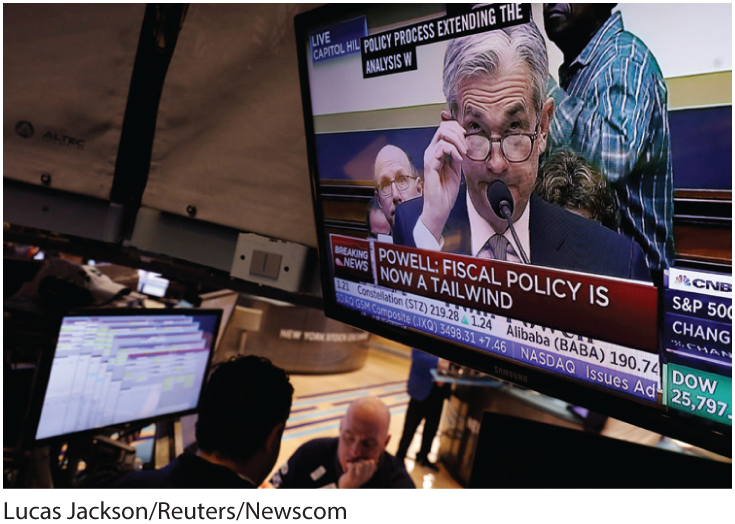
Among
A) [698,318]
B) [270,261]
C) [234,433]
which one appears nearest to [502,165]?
[698,318]

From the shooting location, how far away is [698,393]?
32.1 inches

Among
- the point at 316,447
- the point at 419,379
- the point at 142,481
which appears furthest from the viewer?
the point at 419,379

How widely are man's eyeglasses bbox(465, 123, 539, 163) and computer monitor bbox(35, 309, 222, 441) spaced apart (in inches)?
54.6

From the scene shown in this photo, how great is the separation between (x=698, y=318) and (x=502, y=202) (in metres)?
0.38

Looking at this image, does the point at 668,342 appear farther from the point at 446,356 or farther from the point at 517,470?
the point at 517,470

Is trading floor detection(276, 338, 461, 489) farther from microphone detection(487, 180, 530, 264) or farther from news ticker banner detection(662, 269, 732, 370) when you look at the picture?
news ticker banner detection(662, 269, 732, 370)

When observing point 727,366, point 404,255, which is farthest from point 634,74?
point 404,255

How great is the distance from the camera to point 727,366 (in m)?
0.77

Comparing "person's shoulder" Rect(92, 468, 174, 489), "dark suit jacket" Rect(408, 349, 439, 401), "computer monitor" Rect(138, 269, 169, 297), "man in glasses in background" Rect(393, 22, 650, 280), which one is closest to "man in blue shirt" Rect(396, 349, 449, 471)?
"dark suit jacket" Rect(408, 349, 439, 401)

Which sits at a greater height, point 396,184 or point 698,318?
point 396,184

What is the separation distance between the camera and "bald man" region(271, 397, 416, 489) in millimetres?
2229

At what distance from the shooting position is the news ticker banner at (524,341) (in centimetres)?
88

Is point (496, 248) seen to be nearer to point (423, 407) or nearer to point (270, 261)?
point (270, 261)

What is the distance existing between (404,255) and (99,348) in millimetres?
1196
